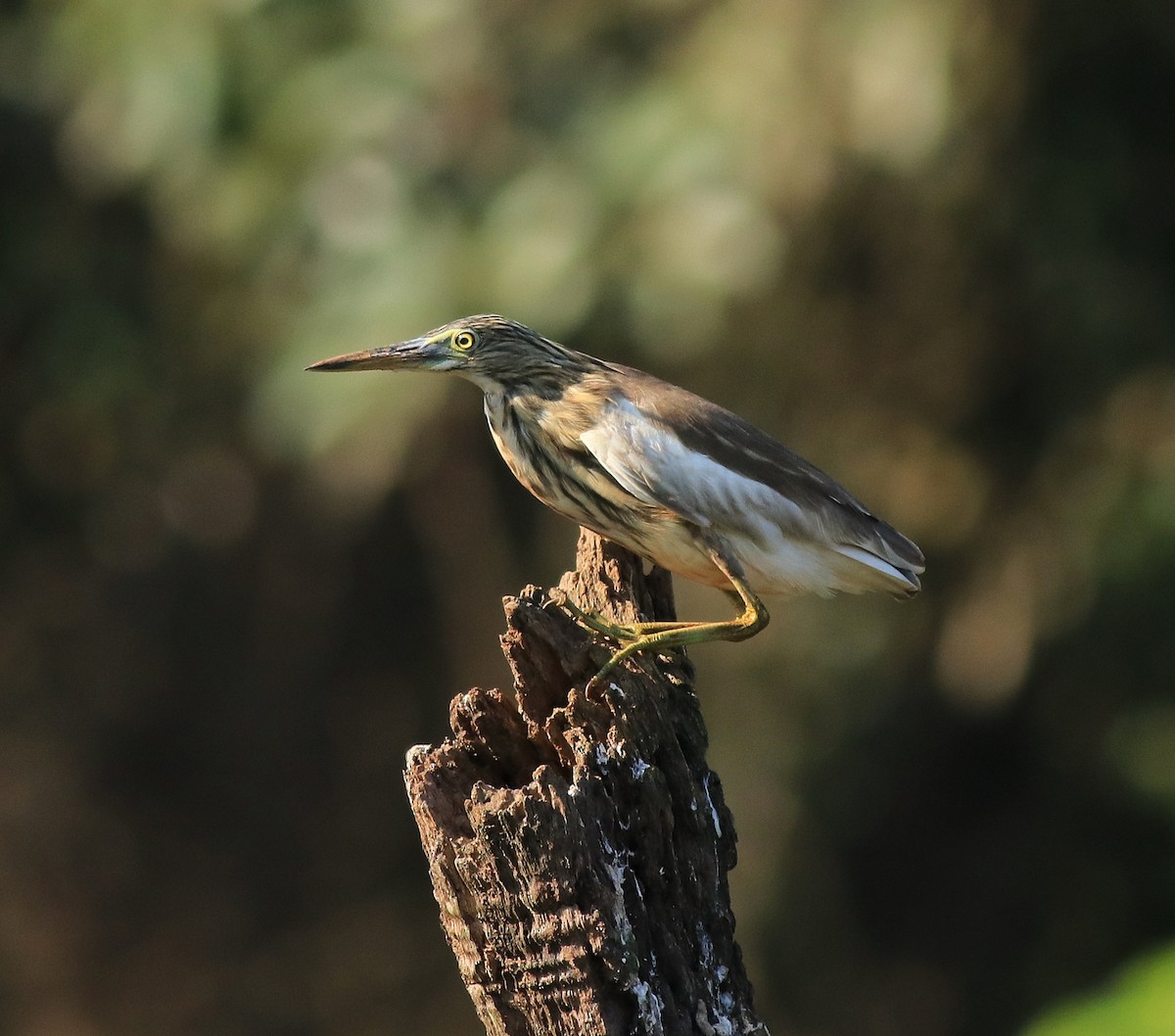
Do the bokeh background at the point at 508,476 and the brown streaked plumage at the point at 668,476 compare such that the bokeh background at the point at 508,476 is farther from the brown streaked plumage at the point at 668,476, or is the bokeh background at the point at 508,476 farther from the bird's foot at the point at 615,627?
the bird's foot at the point at 615,627

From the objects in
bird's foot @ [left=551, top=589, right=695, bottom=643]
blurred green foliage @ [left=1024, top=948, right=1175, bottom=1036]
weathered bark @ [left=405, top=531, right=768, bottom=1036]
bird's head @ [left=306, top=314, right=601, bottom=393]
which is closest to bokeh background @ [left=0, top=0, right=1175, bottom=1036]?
blurred green foliage @ [left=1024, top=948, right=1175, bottom=1036]

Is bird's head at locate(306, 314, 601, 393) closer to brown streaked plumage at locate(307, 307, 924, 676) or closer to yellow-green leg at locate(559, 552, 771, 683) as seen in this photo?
brown streaked plumage at locate(307, 307, 924, 676)

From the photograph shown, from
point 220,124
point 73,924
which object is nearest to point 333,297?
point 220,124

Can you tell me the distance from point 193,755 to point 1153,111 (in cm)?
759

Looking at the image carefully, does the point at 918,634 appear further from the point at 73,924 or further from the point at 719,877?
the point at 719,877

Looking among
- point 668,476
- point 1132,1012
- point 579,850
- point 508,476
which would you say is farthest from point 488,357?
point 508,476

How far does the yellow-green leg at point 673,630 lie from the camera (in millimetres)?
4516

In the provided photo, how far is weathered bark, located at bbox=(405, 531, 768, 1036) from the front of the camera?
12.5 ft

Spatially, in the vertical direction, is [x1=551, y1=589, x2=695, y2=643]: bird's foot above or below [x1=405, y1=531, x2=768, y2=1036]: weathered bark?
above

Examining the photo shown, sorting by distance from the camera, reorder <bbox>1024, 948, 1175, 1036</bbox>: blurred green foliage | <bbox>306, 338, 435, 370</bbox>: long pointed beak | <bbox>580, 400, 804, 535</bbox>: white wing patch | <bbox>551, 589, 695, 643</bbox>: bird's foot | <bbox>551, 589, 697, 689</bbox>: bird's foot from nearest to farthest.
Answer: <bbox>551, 589, 697, 689</bbox>: bird's foot
<bbox>551, 589, 695, 643</bbox>: bird's foot
<bbox>580, 400, 804, 535</bbox>: white wing patch
<bbox>306, 338, 435, 370</bbox>: long pointed beak
<bbox>1024, 948, 1175, 1036</bbox>: blurred green foliage

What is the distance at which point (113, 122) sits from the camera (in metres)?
10.0

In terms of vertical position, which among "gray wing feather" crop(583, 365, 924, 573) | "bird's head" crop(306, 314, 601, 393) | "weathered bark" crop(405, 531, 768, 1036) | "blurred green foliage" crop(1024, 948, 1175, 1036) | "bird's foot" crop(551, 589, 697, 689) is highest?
"bird's head" crop(306, 314, 601, 393)

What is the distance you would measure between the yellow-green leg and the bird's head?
2.75ft

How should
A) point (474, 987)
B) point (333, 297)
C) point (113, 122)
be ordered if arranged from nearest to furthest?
point (474, 987)
point (333, 297)
point (113, 122)
